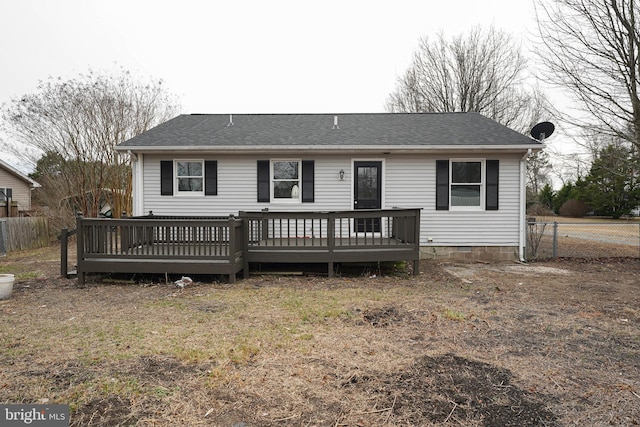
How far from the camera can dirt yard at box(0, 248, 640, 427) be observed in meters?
2.42

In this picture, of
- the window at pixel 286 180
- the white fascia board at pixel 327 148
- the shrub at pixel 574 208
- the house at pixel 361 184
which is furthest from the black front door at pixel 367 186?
the shrub at pixel 574 208

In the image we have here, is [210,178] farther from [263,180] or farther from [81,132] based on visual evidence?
[81,132]

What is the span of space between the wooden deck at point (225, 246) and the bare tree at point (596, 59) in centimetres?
618

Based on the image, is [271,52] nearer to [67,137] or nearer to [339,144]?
[67,137]

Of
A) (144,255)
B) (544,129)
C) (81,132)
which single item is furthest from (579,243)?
(81,132)

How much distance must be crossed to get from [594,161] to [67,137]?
708 inches

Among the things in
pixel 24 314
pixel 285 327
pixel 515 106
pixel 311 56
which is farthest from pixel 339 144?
pixel 515 106

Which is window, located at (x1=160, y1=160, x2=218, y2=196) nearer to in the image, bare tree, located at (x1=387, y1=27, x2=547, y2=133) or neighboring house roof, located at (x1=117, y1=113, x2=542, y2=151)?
neighboring house roof, located at (x1=117, y1=113, x2=542, y2=151)

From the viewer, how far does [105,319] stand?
174 inches

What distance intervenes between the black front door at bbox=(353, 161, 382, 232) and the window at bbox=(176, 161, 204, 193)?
401cm

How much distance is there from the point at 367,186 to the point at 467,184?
2546mm

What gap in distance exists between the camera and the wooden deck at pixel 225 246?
630 cm

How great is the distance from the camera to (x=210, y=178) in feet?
29.7

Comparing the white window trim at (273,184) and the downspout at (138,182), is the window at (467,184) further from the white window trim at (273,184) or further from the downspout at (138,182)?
the downspout at (138,182)
